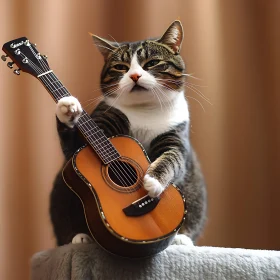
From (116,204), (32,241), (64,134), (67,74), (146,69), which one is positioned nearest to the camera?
(116,204)

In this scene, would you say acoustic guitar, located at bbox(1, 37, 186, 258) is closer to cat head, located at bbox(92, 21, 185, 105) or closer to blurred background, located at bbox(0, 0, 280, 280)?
cat head, located at bbox(92, 21, 185, 105)

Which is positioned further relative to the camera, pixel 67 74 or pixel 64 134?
pixel 67 74

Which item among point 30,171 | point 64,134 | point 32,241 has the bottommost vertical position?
point 32,241

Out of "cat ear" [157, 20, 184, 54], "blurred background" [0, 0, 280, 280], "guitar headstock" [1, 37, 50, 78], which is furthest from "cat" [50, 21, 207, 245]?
"blurred background" [0, 0, 280, 280]

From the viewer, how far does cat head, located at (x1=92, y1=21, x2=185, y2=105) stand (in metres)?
1.07

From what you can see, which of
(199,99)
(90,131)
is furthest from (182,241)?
(199,99)

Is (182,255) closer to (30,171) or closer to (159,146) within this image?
(159,146)

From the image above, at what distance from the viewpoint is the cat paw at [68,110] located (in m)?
0.93

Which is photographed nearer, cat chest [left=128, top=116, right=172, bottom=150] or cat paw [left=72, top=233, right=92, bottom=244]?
cat paw [left=72, top=233, right=92, bottom=244]

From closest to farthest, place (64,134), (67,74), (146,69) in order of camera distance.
Answer: (64,134) → (146,69) → (67,74)

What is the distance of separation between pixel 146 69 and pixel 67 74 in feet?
1.75

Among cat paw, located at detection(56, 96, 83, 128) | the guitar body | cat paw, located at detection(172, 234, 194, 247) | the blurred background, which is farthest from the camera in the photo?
the blurred background

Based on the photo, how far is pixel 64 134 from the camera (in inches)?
39.4

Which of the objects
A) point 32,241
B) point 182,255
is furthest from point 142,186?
point 32,241
